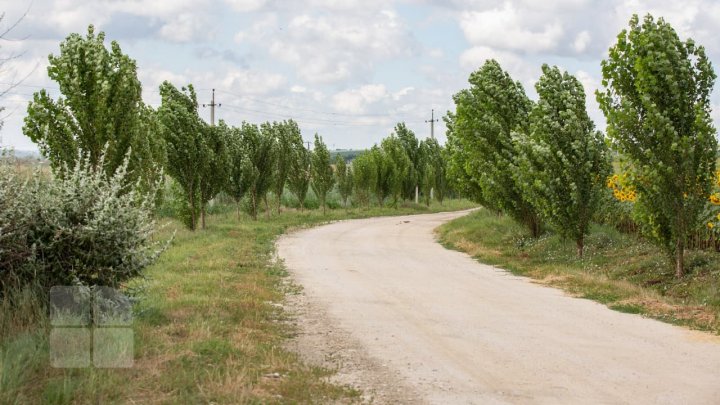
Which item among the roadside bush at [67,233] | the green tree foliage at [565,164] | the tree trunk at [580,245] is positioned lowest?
the tree trunk at [580,245]

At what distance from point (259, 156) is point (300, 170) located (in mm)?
7415

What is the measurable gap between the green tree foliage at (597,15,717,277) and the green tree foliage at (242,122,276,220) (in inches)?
909

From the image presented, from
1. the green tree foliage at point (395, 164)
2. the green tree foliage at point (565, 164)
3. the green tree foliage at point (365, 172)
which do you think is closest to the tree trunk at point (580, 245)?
the green tree foliage at point (565, 164)

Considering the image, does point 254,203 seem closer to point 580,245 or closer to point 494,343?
point 580,245

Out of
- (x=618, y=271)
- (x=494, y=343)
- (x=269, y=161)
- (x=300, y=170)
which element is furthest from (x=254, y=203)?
(x=494, y=343)

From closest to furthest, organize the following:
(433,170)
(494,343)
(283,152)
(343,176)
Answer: (494,343) < (283,152) < (343,176) < (433,170)

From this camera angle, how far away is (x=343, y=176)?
165 feet

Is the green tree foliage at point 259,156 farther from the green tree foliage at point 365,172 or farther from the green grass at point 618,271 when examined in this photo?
the green grass at point 618,271

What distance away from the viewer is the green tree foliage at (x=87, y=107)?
56.9 feet

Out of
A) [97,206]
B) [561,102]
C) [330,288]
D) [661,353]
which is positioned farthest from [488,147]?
[97,206]

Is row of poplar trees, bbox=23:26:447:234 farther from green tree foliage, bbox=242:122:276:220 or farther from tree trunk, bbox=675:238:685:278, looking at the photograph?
tree trunk, bbox=675:238:685:278

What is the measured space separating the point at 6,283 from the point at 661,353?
8201 mm

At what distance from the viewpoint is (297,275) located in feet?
54.6

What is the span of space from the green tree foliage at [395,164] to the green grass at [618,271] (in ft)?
85.0
